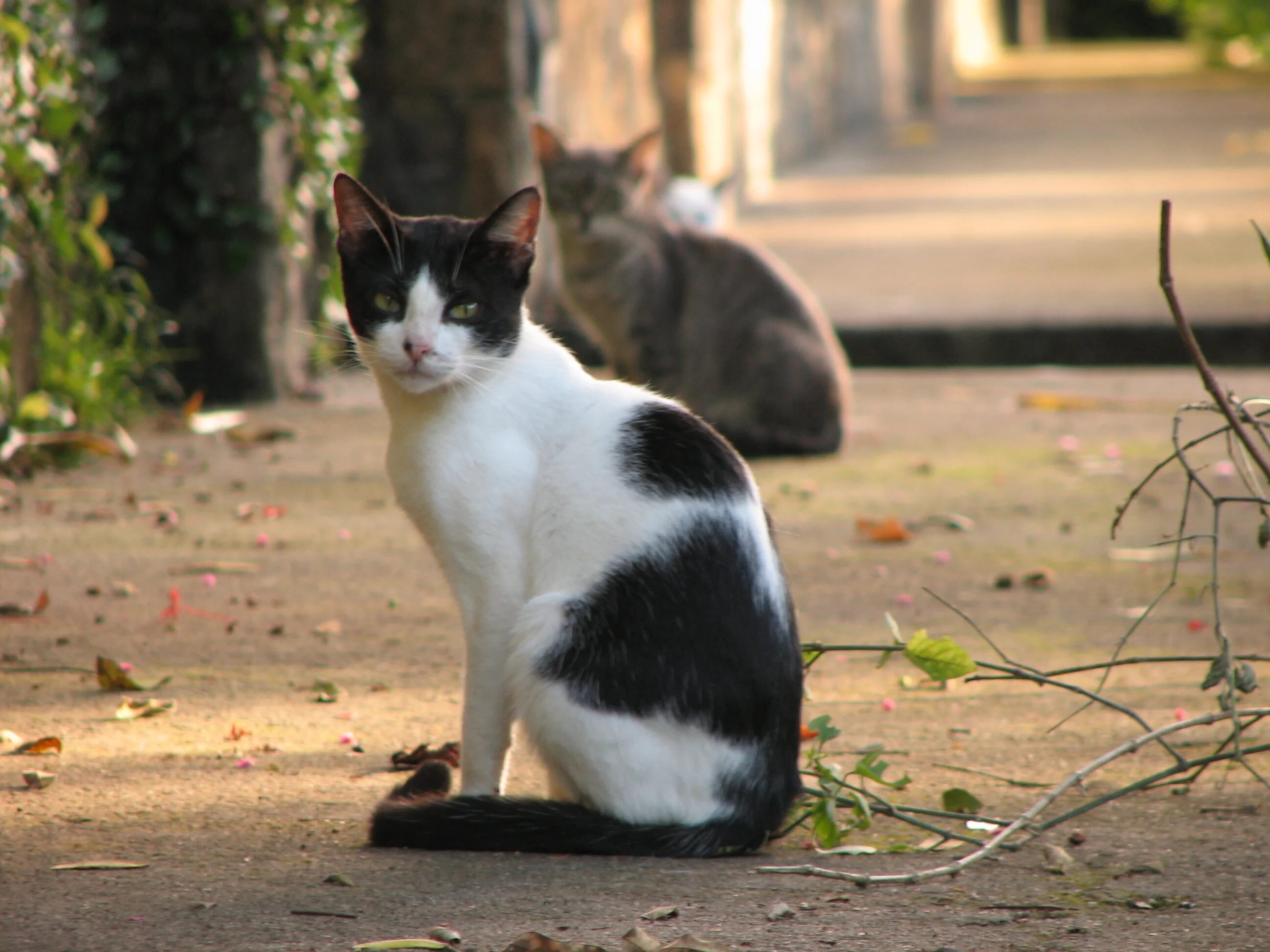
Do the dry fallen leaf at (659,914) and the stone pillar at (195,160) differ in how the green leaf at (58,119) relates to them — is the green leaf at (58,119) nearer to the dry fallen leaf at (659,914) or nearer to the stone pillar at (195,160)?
the stone pillar at (195,160)

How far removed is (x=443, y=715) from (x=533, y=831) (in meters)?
0.72

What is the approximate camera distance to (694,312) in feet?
18.1

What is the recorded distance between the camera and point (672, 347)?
5.51 metres

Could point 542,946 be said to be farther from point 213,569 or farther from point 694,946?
point 213,569

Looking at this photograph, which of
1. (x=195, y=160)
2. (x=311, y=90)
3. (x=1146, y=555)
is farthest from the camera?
(x=311, y=90)

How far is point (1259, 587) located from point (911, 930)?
2.30 metres

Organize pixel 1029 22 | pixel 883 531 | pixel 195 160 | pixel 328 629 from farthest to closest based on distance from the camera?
1. pixel 1029 22
2. pixel 195 160
3. pixel 883 531
4. pixel 328 629

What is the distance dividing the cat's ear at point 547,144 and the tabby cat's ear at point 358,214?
305 cm

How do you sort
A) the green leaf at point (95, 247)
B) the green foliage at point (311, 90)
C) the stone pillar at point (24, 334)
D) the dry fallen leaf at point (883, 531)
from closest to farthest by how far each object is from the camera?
the dry fallen leaf at point (883, 531), the stone pillar at point (24, 334), the green leaf at point (95, 247), the green foliage at point (311, 90)

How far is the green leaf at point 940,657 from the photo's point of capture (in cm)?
240

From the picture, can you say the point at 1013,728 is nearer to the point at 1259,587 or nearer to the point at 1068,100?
the point at 1259,587

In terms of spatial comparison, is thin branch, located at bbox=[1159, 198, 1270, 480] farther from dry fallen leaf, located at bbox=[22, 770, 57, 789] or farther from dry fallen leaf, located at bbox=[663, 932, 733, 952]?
dry fallen leaf, located at bbox=[22, 770, 57, 789]

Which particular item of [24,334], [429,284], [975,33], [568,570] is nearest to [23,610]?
[429,284]

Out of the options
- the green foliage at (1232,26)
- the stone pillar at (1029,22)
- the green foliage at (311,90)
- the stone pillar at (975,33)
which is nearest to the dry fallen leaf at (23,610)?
the green foliage at (311,90)
